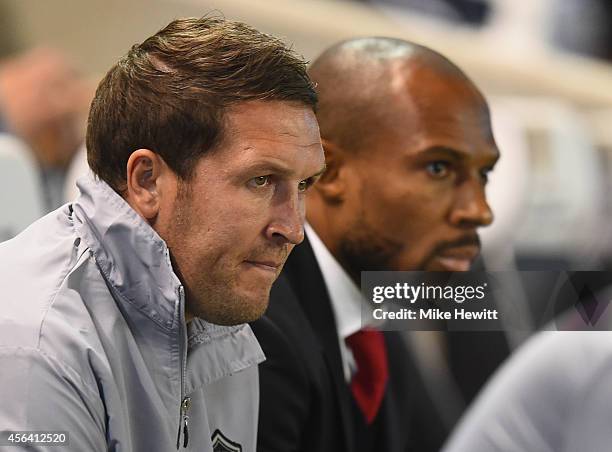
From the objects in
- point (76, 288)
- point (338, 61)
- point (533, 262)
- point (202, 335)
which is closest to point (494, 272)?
point (533, 262)

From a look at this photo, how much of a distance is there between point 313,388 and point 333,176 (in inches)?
10.2

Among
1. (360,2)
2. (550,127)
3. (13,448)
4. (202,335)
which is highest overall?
(360,2)

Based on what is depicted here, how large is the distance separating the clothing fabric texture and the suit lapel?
18 cm

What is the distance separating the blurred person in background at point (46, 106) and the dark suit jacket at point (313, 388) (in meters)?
0.39

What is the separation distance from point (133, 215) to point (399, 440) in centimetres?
54

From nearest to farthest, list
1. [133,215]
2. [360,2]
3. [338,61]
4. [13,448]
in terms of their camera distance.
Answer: [13,448] < [133,215] < [338,61] < [360,2]

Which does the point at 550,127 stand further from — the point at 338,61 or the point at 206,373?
the point at 206,373

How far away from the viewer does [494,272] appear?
50.1 inches

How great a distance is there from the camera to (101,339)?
90cm

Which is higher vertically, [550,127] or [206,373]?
[550,127]

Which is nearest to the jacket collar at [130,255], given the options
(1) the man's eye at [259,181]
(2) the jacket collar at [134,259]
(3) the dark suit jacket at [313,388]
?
(2) the jacket collar at [134,259]

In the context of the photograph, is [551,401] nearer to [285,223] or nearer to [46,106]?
[285,223]

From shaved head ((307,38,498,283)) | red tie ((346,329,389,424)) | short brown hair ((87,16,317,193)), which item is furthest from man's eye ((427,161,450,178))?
short brown hair ((87,16,317,193))

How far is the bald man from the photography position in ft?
3.91
